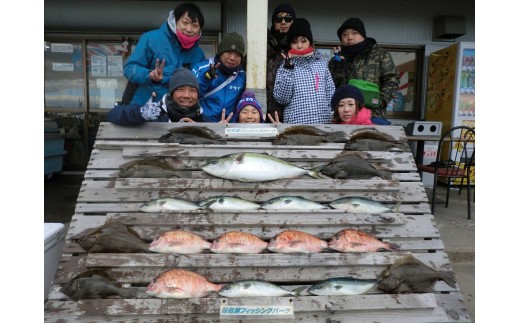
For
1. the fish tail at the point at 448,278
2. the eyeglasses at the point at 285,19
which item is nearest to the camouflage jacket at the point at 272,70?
the eyeglasses at the point at 285,19

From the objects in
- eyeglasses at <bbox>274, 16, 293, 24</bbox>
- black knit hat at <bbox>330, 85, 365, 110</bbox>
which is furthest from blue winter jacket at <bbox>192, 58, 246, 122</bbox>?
black knit hat at <bbox>330, 85, 365, 110</bbox>

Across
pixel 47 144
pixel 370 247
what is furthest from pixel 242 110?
pixel 47 144

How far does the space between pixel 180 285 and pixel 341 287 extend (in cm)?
91

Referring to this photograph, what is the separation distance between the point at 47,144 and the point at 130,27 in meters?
2.86

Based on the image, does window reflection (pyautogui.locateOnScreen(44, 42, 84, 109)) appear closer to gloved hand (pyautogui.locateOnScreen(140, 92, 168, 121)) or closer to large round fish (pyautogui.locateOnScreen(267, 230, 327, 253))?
gloved hand (pyautogui.locateOnScreen(140, 92, 168, 121))

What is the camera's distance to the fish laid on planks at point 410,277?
2.05m

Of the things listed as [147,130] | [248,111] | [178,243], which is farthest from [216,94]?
[178,243]

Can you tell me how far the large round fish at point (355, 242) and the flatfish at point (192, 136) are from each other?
1.03 metres

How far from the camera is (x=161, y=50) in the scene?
316cm

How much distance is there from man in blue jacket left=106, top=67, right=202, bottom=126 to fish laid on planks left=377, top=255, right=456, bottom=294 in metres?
1.77

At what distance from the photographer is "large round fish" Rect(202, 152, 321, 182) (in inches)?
90.8

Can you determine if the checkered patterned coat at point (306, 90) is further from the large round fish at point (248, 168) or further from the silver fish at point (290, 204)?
the silver fish at point (290, 204)

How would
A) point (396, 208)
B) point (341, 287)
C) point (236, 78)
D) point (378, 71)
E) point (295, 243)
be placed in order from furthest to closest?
point (378, 71)
point (236, 78)
point (396, 208)
point (295, 243)
point (341, 287)

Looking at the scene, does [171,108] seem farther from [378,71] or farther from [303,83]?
[378,71]
